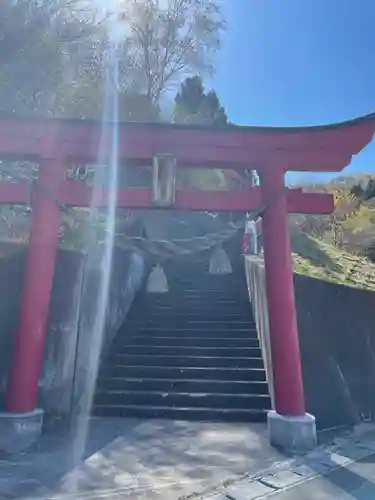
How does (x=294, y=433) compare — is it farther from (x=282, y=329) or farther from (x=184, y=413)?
(x=184, y=413)

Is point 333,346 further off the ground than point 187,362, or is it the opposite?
point 333,346

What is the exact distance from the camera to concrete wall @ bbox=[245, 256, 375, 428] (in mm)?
6758

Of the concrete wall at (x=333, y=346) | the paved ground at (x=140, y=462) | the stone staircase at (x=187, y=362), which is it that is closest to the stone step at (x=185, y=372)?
the stone staircase at (x=187, y=362)

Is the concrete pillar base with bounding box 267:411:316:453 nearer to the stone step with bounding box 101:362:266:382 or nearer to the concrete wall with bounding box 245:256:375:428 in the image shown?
the concrete wall with bounding box 245:256:375:428

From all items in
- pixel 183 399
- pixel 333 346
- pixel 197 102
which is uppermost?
pixel 197 102

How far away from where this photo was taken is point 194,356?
26.1ft

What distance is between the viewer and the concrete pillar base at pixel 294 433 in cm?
531

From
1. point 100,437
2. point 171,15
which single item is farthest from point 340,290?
point 171,15

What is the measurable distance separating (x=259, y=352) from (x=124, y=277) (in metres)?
3.56

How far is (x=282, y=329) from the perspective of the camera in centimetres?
568

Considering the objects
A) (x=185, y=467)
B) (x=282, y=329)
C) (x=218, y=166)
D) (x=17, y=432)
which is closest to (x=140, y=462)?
(x=185, y=467)

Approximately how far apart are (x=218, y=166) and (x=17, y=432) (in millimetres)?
4115

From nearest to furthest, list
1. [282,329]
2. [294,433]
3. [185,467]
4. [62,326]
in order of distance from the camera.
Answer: [185,467] < [294,433] < [282,329] < [62,326]

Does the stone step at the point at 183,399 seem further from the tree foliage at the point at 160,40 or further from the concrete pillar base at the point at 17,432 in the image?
the tree foliage at the point at 160,40
